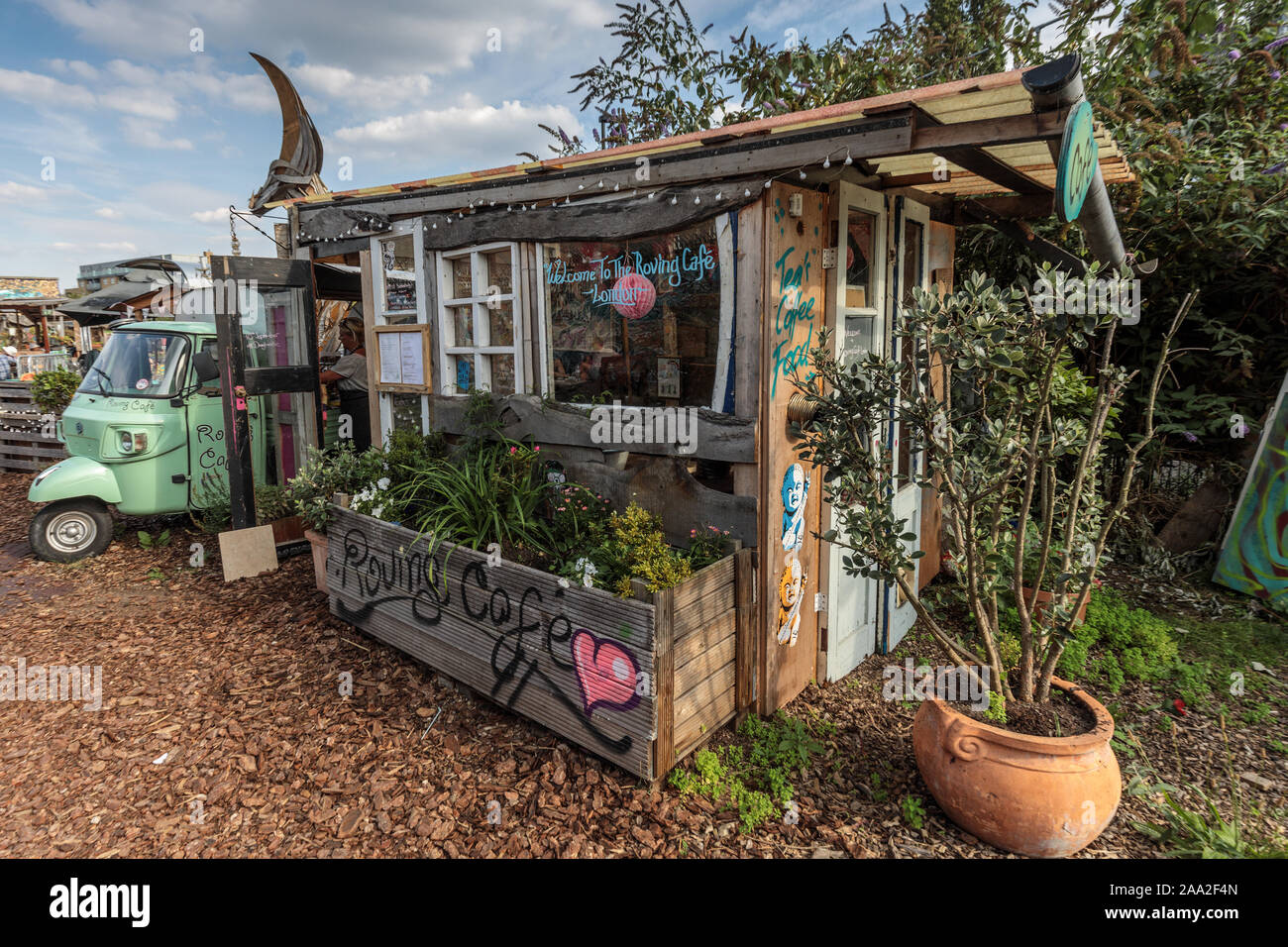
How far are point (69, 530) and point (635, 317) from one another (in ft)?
19.5

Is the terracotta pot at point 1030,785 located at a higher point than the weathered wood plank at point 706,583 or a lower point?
lower

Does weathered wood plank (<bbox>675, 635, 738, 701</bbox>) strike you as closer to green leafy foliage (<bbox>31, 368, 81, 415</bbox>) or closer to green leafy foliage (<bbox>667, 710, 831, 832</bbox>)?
green leafy foliage (<bbox>667, 710, 831, 832</bbox>)

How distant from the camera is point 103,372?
6703 millimetres

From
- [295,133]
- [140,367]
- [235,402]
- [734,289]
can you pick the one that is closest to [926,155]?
[734,289]

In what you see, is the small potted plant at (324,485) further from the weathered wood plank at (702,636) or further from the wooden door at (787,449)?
the wooden door at (787,449)

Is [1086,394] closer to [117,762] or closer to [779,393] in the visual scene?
[779,393]

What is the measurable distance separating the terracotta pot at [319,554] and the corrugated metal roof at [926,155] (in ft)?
8.90

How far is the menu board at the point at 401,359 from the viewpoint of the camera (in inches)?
216

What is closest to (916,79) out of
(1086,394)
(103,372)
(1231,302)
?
(1231,302)

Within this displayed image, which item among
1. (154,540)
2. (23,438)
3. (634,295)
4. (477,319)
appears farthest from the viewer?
(23,438)

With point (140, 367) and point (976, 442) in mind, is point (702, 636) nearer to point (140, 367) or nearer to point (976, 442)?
point (976, 442)

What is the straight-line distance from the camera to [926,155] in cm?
374

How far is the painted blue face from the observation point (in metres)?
3.79

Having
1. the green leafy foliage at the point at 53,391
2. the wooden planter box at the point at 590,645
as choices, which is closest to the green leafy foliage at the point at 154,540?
the wooden planter box at the point at 590,645
